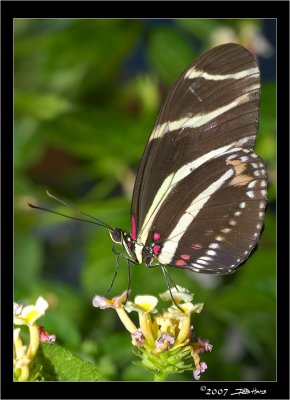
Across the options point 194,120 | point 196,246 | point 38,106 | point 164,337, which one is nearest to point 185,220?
point 196,246

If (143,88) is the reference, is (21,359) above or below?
below

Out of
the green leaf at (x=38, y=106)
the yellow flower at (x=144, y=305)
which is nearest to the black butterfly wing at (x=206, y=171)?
the yellow flower at (x=144, y=305)

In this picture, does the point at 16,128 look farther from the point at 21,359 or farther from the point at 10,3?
the point at 21,359

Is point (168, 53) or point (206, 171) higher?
point (168, 53)

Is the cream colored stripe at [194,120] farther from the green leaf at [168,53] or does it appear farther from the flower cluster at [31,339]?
the green leaf at [168,53]

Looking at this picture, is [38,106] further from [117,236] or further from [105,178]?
[117,236]

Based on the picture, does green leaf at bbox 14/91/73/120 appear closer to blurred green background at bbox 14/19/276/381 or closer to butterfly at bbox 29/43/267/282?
blurred green background at bbox 14/19/276/381

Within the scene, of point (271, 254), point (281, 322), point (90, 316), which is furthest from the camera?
point (90, 316)

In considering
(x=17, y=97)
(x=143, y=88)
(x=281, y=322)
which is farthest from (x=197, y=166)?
(x=143, y=88)

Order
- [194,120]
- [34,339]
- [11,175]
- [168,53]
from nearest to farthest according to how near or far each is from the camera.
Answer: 1. [34,339]
2. [194,120]
3. [11,175]
4. [168,53]
